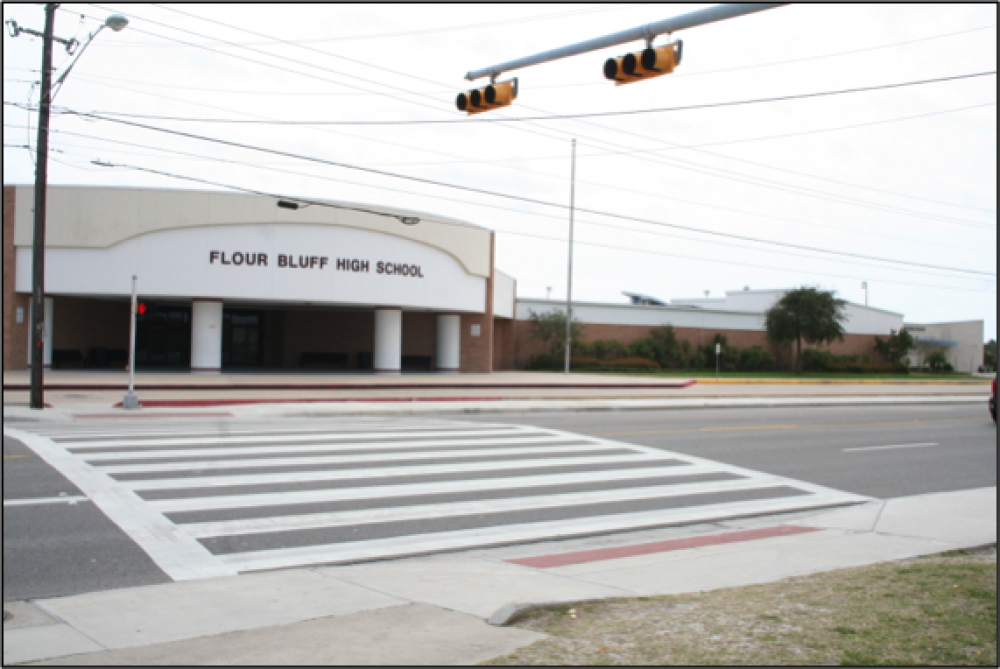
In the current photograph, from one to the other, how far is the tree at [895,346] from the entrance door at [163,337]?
53.6 metres

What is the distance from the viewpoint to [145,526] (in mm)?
8688

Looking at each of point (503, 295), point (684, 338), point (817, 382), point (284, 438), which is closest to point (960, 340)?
point (684, 338)

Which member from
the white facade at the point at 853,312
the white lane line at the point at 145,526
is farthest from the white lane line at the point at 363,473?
the white facade at the point at 853,312

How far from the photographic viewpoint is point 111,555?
766 cm

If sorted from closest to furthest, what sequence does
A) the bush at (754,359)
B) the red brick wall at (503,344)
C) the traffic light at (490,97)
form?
1. the traffic light at (490,97)
2. the red brick wall at (503,344)
3. the bush at (754,359)

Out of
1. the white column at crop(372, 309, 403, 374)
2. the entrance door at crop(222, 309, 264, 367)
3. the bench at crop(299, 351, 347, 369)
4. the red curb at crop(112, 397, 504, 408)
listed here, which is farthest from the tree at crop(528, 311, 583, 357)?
the red curb at crop(112, 397, 504, 408)

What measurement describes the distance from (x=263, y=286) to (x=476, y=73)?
2434cm

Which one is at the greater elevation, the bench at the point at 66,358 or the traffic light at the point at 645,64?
the traffic light at the point at 645,64

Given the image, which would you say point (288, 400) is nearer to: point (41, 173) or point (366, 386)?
point (366, 386)

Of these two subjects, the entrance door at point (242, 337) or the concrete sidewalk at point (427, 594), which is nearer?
the concrete sidewalk at point (427, 594)

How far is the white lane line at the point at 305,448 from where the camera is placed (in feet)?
42.8

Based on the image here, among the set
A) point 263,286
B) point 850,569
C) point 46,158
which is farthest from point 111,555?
point 263,286

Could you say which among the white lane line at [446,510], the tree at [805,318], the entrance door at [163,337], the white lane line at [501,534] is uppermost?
the tree at [805,318]

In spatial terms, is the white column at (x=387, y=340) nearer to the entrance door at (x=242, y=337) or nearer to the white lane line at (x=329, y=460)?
the entrance door at (x=242, y=337)
